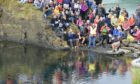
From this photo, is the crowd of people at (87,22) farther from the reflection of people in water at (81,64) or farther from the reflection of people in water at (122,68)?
the reflection of people in water at (122,68)

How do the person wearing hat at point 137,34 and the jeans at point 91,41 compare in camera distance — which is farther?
the jeans at point 91,41

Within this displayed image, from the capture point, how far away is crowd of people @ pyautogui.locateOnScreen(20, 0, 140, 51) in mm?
31141

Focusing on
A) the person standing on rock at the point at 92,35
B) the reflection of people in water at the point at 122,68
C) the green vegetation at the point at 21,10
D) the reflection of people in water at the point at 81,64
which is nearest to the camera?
the reflection of people in water at the point at 122,68

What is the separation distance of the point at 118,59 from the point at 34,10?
23.4ft

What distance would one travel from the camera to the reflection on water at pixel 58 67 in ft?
79.8

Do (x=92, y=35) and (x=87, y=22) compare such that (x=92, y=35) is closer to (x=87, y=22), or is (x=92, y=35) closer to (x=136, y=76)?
(x=87, y=22)

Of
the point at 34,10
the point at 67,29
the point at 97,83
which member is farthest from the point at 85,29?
the point at 97,83

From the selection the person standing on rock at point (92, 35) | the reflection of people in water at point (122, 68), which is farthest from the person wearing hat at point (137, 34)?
the reflection of people in water at point (122, 68)

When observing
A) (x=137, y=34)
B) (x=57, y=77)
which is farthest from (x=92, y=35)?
(x=57, y=77)

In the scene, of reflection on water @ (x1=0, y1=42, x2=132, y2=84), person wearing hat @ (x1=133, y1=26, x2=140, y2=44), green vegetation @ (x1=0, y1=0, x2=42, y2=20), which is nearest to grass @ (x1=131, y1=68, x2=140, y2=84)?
reflection on water @ (x1=0, y1=42, x2=132, y2=84)

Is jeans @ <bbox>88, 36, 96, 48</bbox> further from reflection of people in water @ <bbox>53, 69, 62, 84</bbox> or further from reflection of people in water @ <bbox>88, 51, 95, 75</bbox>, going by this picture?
reflection of people in water @ <bbox>53, 69, 62, 84</bbox>

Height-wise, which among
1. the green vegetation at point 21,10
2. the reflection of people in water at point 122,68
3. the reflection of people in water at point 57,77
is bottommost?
the reflection of people in water at point 57,77

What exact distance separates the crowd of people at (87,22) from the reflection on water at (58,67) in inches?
51.5

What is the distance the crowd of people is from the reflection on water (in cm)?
131
